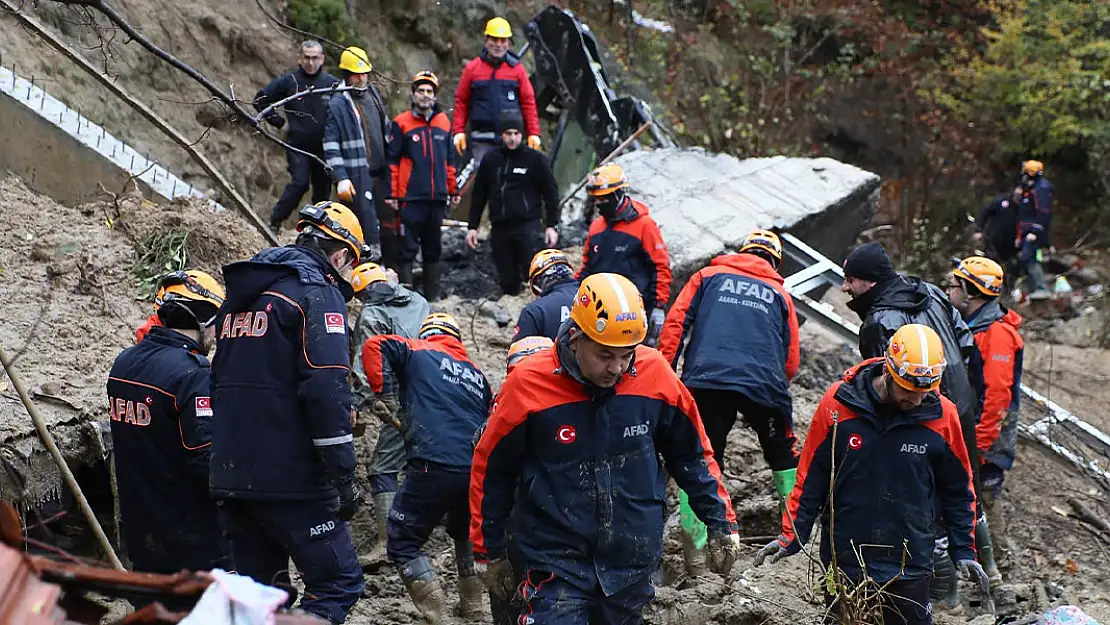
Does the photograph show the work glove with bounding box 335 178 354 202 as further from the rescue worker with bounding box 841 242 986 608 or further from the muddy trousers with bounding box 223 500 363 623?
the muddy trousers with bounding box 223 500 363 623

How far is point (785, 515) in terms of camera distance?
537cm

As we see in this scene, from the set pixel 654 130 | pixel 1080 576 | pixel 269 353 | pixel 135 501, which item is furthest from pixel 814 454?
pixel 654 130

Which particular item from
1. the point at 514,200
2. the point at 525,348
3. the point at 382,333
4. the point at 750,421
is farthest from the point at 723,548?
the point at 514,200

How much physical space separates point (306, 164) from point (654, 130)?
4048 mm

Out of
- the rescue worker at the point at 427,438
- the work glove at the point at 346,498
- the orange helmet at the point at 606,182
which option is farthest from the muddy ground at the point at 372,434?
the orange helmet at the point at 606,182

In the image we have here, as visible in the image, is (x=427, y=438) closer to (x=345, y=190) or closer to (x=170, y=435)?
(x=170, y=435)

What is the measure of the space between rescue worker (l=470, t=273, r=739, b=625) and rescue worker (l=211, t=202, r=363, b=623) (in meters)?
0.72

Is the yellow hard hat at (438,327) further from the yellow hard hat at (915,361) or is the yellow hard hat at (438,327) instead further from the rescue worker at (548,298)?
the yellow hard hat at (915,361)

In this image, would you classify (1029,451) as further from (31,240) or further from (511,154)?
(31,240)

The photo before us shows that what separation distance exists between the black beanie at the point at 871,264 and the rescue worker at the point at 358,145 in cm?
381

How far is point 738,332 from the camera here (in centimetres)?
636

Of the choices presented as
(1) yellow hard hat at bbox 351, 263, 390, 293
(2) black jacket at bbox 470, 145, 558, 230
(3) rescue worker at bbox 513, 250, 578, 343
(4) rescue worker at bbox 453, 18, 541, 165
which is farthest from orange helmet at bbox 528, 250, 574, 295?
(4) rescue worker at bbox 453, 18, 541, 165

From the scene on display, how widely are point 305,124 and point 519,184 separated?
1.91 m

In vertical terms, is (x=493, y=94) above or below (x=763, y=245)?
above
